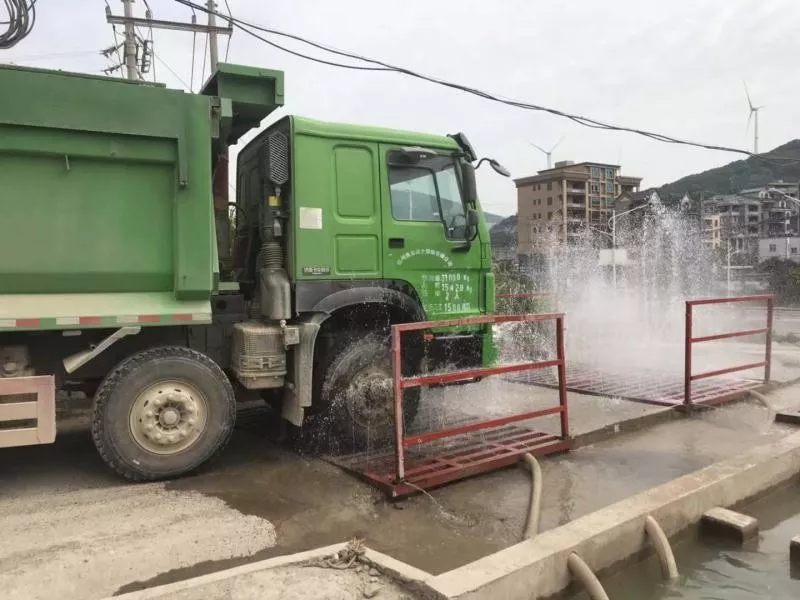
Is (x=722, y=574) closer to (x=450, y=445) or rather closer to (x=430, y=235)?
(x=450, y=445)

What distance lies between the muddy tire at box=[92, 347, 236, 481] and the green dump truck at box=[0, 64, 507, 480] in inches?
0.5

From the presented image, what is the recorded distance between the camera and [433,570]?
3520 millimetres

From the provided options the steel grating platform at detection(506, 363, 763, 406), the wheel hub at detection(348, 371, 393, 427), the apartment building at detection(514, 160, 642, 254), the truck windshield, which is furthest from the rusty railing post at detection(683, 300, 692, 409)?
the apartment building at detection(514, 160, 642, 254)

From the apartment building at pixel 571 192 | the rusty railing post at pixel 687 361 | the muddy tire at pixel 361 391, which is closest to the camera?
the muddy tire at pixel 361 391

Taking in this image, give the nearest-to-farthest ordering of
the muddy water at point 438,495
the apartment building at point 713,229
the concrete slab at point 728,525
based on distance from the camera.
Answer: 1. the muddy water at point 438,495
2. the concrete slab at point 728,525
3. the apartment building at point 713,229

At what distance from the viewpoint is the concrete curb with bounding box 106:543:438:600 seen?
2.88 meters

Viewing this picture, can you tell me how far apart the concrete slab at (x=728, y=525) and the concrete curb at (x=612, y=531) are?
7 cm

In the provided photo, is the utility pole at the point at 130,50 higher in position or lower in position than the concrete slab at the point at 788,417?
higher

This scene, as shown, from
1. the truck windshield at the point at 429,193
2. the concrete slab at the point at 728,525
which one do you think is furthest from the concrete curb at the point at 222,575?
the truck windshield at the point at 429,193

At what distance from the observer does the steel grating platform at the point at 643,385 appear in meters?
7.73

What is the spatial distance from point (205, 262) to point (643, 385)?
6136 millimetres

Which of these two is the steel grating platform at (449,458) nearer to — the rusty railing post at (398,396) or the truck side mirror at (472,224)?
the rusty railing post at (398,396)

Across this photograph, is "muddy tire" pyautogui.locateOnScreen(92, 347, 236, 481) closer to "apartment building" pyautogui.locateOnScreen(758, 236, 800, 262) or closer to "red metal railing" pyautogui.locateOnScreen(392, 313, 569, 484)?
"red metal railing" pyautogui.locateOnScreen(392, 313, 569, 484)

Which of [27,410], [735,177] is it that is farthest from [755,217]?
[27,410]
